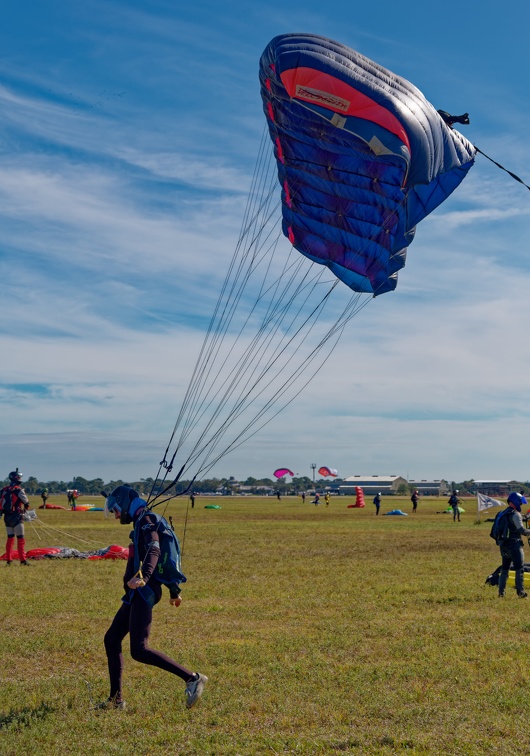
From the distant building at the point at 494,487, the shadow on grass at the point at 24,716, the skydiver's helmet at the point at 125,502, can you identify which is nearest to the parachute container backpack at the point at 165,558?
the skydiver's helmet at the point at 125,502

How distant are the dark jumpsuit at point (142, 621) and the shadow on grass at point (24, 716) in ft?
2.16

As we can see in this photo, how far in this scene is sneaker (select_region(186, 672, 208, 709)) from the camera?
7621 mm

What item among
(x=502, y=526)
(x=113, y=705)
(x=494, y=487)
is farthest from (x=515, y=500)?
(x=494, y=487)

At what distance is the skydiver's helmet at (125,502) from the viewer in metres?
8.40

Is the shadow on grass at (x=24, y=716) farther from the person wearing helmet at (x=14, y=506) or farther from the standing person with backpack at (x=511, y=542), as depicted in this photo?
the person wearing helmet at (x=14, y=506)

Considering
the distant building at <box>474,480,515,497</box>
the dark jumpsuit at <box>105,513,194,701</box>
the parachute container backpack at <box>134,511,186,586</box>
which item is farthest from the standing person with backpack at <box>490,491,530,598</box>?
the distant building at <box>474,480,515,497</box>

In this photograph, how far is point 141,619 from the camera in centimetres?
777

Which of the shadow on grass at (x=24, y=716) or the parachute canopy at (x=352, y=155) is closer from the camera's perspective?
the shadow on grass at (x=24, y=716)

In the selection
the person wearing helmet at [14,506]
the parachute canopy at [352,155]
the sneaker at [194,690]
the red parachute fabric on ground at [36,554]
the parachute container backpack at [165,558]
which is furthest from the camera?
the red parachute fabric on ground at [36,554]

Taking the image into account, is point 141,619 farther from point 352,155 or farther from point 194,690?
point 352,155

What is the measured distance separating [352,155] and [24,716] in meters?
8.85

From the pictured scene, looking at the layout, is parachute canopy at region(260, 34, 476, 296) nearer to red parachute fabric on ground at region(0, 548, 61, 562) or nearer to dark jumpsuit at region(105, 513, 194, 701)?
dark jumpsuit at region(105, 513, 194, 701)

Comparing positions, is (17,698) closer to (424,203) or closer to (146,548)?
(146,548)

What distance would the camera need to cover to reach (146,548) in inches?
314
